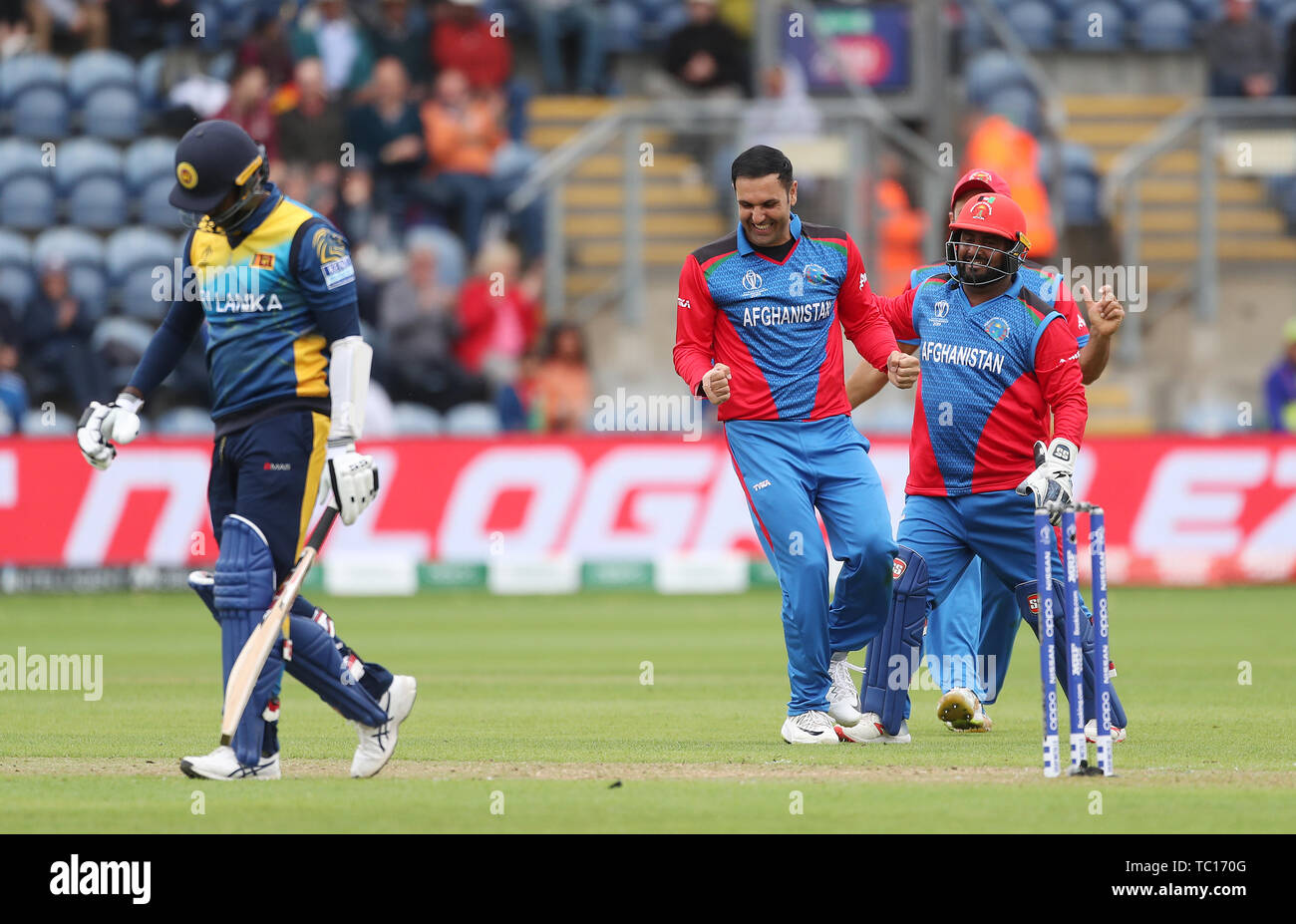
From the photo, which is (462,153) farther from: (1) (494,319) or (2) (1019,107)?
(2) (1019,107)

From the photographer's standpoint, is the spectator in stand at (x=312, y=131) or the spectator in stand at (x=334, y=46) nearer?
the spectator in stand at (x=312, y=131)

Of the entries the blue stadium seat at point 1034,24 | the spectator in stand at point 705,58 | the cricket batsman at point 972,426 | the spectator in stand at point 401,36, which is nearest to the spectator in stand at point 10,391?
the spectator in stand at point 401,36

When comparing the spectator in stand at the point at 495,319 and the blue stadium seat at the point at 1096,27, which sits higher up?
the blue stadium seat at the point at 1096,27

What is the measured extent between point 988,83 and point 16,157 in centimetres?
1043

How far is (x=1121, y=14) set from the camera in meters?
25.4

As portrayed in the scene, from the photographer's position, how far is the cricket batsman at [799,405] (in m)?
9.21

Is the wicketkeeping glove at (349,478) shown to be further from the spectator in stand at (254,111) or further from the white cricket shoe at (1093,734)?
the spectator in stand at (254,111)

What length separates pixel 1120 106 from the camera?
24438mm

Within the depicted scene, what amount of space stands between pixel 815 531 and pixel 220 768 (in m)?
2.87

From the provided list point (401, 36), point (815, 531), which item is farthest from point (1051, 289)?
point (401, 36)

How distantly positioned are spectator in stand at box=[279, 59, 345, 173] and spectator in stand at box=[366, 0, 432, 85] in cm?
115

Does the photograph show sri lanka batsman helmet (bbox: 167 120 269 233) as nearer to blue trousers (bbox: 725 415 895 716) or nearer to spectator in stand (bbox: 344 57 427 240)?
blue trousers (bbox: 725 415 895 716)

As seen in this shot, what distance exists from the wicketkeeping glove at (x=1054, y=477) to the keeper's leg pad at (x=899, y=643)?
4.06 feet

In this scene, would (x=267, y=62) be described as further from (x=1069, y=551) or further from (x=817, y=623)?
(x=1069, y=551)
